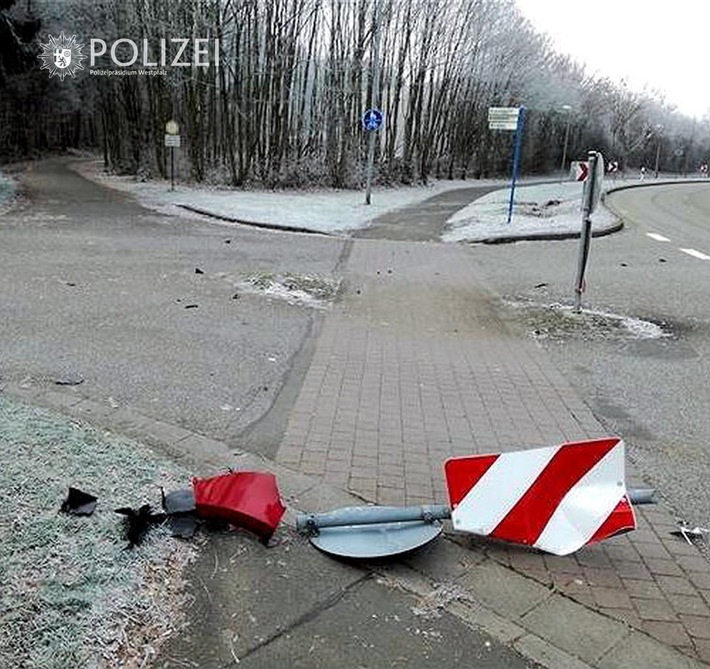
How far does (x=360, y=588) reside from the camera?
3020mm

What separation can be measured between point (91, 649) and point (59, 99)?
2009 inches

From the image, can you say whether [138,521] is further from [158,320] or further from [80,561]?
[158,320]

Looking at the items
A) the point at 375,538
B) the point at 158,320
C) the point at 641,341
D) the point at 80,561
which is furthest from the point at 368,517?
the point at 641,341

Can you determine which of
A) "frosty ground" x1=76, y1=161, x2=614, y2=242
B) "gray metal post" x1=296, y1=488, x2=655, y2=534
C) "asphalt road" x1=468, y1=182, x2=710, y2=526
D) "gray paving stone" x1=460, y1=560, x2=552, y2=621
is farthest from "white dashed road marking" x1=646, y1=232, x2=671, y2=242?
"gray paving stone" x1=460, y1=560, x2=552, y2=621

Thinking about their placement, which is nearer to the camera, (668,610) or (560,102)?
(668,610)

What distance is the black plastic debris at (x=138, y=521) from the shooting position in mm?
3088

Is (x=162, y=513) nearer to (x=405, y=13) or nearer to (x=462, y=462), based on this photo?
(x=462, y=462)

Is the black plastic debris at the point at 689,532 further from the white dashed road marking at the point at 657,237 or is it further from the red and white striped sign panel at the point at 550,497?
the white dashed road marking at the point at 657,237

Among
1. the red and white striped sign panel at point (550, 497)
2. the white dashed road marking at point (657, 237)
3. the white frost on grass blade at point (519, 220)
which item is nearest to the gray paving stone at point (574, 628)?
the red and white striped sign panel at point (550, 497)

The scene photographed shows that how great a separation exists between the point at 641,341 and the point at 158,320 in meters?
4.99

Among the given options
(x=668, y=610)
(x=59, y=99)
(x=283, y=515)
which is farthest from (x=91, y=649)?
(x=59, y=99)

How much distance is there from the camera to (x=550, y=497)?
3.37m

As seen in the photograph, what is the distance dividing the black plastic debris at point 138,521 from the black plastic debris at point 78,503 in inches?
4.7

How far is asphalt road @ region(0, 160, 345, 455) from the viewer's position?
5.34 metres
